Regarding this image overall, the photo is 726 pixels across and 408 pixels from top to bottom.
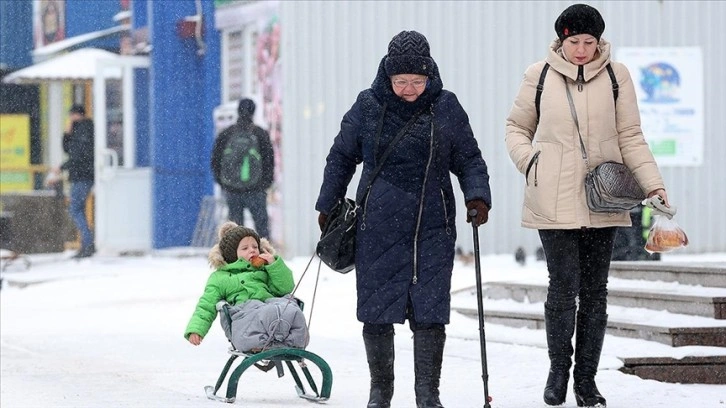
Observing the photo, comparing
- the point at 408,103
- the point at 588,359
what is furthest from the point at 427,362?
Result: the point at 408,103

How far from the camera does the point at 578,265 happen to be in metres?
7.11

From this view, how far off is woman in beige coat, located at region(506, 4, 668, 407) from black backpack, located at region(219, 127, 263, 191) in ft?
30.6

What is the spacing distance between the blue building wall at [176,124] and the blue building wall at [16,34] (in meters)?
4.15

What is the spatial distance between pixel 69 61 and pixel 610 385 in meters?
15.1

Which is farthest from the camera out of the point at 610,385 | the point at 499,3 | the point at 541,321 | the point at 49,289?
the point at 499,3

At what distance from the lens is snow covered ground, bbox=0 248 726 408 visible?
784 centimetres

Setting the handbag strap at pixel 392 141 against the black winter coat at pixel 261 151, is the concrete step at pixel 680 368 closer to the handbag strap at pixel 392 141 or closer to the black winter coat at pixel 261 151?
the handbag strap at pixel 392 141

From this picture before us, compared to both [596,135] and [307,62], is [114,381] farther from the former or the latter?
[307,62]

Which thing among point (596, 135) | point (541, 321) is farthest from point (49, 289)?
point (596, 135)

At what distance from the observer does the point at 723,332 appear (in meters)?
8.84

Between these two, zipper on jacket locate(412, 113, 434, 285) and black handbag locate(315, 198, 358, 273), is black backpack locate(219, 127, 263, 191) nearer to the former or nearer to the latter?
black handbag locate(315, 198, 358, 273)

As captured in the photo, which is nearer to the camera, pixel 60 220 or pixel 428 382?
pixel 428 382

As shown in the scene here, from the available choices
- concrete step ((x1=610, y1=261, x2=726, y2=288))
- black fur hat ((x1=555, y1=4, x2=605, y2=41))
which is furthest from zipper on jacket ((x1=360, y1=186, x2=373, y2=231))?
concrete step ((x1=610, y1=261, x2=726, y2=288))

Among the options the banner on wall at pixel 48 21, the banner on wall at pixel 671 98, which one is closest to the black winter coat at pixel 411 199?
the banner on wall at pixel 671 98
